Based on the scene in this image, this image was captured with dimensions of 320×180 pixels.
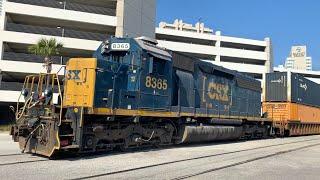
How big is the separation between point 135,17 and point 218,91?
111 feet

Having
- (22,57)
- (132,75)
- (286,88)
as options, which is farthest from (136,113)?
(22,57)

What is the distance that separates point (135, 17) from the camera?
5175 cm

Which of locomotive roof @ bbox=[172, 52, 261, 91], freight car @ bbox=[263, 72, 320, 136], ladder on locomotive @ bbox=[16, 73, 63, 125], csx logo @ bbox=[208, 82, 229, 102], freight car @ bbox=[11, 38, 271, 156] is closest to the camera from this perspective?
freight car @ bbox=[11, 38, 271, 156]

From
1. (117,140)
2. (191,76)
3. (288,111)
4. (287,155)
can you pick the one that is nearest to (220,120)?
(191,76)

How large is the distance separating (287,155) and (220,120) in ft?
14.6

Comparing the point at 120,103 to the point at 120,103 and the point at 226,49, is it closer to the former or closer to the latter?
the point at 120,103

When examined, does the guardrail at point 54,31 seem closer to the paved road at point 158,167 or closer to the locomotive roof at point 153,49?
the locomotive roof at point 153,49

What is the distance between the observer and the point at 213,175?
32.6 ft

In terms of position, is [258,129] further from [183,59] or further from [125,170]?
[125,170]

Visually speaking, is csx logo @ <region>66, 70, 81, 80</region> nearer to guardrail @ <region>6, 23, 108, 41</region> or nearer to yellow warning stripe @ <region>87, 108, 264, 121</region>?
yellow warning stripe @ <region>87, 108, 264, 121</region>

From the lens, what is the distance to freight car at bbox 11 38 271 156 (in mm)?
11688

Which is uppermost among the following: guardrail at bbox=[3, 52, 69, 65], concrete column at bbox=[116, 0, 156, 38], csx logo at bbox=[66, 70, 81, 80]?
concrete column at bbox=[116, 0, 156, 38]

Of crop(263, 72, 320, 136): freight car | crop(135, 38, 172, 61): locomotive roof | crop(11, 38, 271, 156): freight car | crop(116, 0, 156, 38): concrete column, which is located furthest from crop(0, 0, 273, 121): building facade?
crop(135, 38, 172, 61): locomotive roof

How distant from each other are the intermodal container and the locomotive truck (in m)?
11.9
